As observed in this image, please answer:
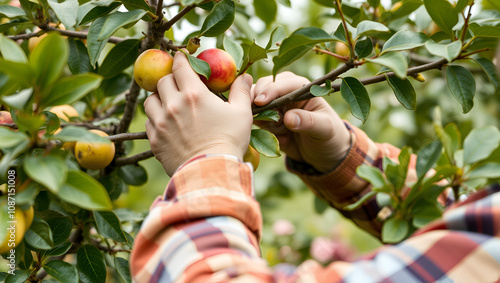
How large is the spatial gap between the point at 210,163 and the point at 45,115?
0.34m

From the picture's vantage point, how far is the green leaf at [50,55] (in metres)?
0.67

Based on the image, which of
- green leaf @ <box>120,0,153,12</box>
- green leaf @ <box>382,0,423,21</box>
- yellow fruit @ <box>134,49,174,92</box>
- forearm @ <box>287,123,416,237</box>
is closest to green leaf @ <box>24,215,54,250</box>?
yellow fruit @ <box>134,49,174,92</box>

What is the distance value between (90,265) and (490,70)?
0.94 metres

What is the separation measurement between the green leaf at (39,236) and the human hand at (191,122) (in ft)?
0.78

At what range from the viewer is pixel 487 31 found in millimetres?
878

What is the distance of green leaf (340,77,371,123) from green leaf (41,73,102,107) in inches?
19.1

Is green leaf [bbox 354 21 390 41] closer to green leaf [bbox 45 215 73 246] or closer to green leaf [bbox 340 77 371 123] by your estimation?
green leaf [bbox 340 77 371 123]

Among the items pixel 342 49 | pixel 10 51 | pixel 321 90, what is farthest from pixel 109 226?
pixel 342 49

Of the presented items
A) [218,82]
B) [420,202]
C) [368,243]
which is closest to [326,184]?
[420,202]

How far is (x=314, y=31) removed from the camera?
85 centimetres

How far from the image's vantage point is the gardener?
0.65 metres

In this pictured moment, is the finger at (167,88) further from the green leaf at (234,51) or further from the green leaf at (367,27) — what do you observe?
the green leaf at (367,27)

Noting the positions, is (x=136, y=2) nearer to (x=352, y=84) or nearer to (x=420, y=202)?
(x=352, y=84)

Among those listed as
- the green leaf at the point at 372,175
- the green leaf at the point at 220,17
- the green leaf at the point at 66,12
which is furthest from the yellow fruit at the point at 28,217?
the green leaf at the point at 372,175
